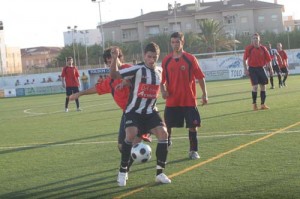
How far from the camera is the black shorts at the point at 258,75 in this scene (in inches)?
585

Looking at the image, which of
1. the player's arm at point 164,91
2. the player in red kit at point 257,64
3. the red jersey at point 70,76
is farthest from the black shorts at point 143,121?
the red jersey at point 70,76

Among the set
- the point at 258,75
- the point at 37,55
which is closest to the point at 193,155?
the point at 258,75

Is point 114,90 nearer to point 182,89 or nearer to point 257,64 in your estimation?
point 182,89

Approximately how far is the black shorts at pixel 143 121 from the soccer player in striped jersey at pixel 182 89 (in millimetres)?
1275

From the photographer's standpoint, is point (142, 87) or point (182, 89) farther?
point (182, 89)

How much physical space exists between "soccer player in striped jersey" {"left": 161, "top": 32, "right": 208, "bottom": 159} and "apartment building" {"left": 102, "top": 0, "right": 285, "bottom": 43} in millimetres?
74628

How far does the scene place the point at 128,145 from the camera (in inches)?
279

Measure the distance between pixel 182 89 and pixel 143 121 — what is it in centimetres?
154

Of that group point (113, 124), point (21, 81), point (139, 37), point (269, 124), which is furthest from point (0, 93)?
point (139, 37)

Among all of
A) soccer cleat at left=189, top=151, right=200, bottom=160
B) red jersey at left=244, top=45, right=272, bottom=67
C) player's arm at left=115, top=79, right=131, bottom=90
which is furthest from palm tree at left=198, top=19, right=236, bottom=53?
player's arm at left=115, top=79, right=131, bottom=90

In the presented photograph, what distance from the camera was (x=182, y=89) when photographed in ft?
27.9

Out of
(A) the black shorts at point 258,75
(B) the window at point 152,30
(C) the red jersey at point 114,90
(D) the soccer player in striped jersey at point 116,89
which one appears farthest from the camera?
(B) the window at point 152,30

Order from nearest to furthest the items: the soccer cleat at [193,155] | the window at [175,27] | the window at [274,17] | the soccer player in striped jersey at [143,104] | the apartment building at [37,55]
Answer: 1. the soccer player in striped jersey at [143,104]
2. the soccer cleat at [193,155]
3. the window at [274,17]
4. the window at [175,27]
5. the apartment building at [37,55]

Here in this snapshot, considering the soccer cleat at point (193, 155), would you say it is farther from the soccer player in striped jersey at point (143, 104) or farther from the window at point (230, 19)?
the window at point (230, 19)
